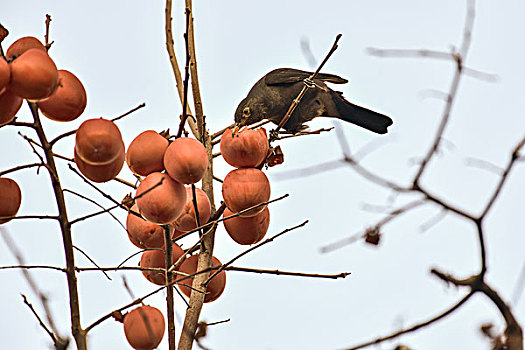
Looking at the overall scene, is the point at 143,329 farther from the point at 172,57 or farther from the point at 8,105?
the point at 172,57

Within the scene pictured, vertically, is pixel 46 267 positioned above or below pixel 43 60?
below

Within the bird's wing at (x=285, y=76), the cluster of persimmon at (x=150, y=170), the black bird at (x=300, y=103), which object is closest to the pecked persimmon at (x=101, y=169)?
the cluster of persimmon at (x=150, y=170)

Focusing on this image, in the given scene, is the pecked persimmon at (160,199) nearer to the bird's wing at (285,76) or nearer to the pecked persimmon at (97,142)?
the pecked persimmon at (97,142)

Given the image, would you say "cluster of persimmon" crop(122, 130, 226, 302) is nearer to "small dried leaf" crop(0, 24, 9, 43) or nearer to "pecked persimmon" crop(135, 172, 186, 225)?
"pecked persimmon" crop(135, 172, 186, 225)

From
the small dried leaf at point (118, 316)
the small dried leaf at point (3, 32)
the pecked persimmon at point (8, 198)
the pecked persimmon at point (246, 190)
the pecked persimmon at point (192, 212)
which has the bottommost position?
the small dried leaf at point (118, 316)

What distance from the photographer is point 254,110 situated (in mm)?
3348

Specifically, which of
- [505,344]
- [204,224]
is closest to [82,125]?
[204,224]

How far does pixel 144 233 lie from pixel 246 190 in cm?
29

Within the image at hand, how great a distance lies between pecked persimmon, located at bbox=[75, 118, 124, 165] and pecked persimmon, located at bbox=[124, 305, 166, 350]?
1.21 feet

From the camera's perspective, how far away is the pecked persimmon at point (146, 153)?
5.21 feet

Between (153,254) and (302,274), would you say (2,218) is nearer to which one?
(153,254)

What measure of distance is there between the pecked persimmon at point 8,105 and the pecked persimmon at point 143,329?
20.7 inches

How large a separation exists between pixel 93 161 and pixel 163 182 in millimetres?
168

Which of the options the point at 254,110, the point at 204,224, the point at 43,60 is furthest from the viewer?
the point at 254,110
